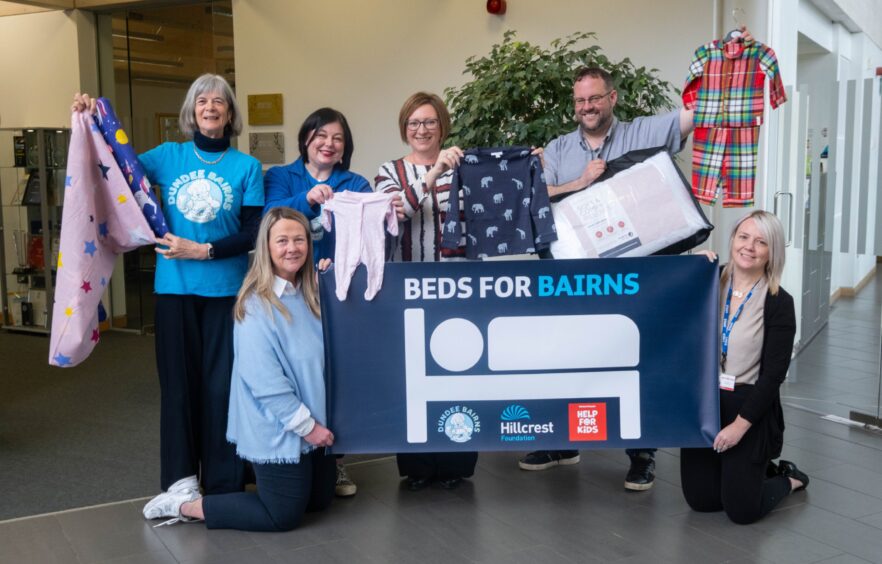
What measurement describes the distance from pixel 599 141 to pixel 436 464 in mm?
1510

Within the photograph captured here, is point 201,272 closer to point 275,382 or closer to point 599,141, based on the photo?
point 275,382

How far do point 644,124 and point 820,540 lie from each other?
173 cm

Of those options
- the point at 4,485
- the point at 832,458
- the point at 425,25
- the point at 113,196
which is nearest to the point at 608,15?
the point at 425,25

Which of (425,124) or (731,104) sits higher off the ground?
(731,104)

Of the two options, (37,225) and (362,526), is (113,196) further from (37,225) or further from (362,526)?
(37,225)

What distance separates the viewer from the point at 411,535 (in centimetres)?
321

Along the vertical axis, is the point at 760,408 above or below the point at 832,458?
above

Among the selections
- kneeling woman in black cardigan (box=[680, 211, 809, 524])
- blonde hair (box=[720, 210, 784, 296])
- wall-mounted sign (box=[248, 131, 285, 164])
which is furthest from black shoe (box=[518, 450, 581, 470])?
wall-mounted sign (box=[248, 131, 285, 164])

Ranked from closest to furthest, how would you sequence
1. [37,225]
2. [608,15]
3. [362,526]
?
[362,526] → [608,15] → [37,225]

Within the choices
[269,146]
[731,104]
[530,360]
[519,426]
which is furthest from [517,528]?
[269,146]

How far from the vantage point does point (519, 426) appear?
10.9 feet

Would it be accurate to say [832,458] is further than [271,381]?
Yes

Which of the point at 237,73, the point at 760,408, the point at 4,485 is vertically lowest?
the point at 4,485

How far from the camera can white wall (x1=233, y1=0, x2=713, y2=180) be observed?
17.9ft
